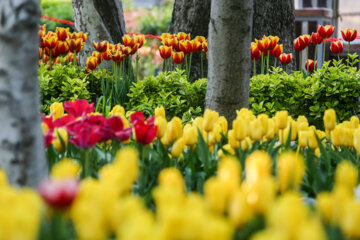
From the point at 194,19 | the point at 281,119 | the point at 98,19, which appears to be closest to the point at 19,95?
the point at 281,119

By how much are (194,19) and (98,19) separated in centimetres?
105

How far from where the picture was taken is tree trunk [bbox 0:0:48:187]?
5.00ft

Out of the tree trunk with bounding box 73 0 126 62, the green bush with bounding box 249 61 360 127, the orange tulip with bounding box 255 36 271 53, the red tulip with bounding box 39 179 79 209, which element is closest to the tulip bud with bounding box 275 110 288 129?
the red tulip with bounding box 39 179 79 209

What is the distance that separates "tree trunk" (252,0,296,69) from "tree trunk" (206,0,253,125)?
270 cm

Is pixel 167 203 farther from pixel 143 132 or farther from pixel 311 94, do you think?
pixel 311 94

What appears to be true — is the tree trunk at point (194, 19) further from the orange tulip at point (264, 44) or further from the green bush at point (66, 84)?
the green bush at point (66, 84)

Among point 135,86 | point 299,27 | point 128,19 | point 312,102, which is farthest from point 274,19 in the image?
point 128,19

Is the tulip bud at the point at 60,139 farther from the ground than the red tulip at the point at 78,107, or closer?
closer

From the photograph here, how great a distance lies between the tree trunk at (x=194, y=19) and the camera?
5906 mm

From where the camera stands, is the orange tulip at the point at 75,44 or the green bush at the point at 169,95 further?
the orange tulip at the point at 75,44

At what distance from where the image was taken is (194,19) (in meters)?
5.96

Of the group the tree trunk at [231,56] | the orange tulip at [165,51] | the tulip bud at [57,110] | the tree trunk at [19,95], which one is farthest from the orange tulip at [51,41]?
the tree trunk at [19,95]

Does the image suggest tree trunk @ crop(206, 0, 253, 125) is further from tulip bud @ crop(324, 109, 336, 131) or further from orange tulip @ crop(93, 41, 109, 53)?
orange tulip @ crop(93, 41, 109, 53)

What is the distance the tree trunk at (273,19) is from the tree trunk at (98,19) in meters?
1.49
